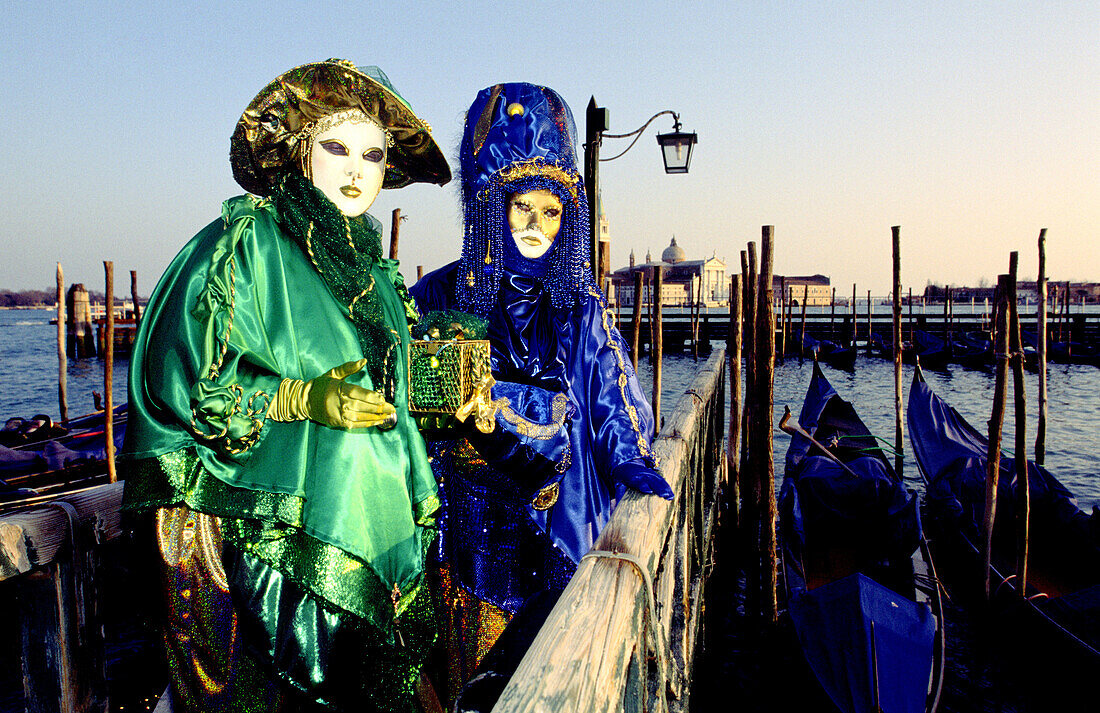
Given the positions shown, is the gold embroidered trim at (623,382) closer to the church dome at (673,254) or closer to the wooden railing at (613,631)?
the wooden railing at (613,631)

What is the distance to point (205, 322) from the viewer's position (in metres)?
1.12

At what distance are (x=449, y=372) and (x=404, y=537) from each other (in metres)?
0.35

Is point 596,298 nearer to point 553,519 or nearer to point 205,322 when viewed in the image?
point 553,519

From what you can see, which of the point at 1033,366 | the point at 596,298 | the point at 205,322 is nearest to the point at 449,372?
the point at 205,322

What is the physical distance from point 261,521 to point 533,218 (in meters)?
1.08

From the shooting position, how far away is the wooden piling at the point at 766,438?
451cm

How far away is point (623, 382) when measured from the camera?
192 cm

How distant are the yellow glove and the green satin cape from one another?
34 millimetres

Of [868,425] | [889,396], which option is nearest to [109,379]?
[868,425]

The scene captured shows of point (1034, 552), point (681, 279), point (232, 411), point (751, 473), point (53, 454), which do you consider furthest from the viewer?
point (681, 279)

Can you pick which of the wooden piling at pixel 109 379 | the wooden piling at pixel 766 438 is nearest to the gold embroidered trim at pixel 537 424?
the wooden piling at pixel 766 438

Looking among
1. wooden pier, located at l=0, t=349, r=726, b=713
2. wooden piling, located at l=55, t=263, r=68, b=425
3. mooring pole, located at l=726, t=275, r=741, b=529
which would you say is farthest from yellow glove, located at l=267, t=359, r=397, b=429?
wooden piling, located at l=55, t=263, r=68, b=425

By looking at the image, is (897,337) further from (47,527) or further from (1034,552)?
(47,527)

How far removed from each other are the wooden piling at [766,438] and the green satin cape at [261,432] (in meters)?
3.67
